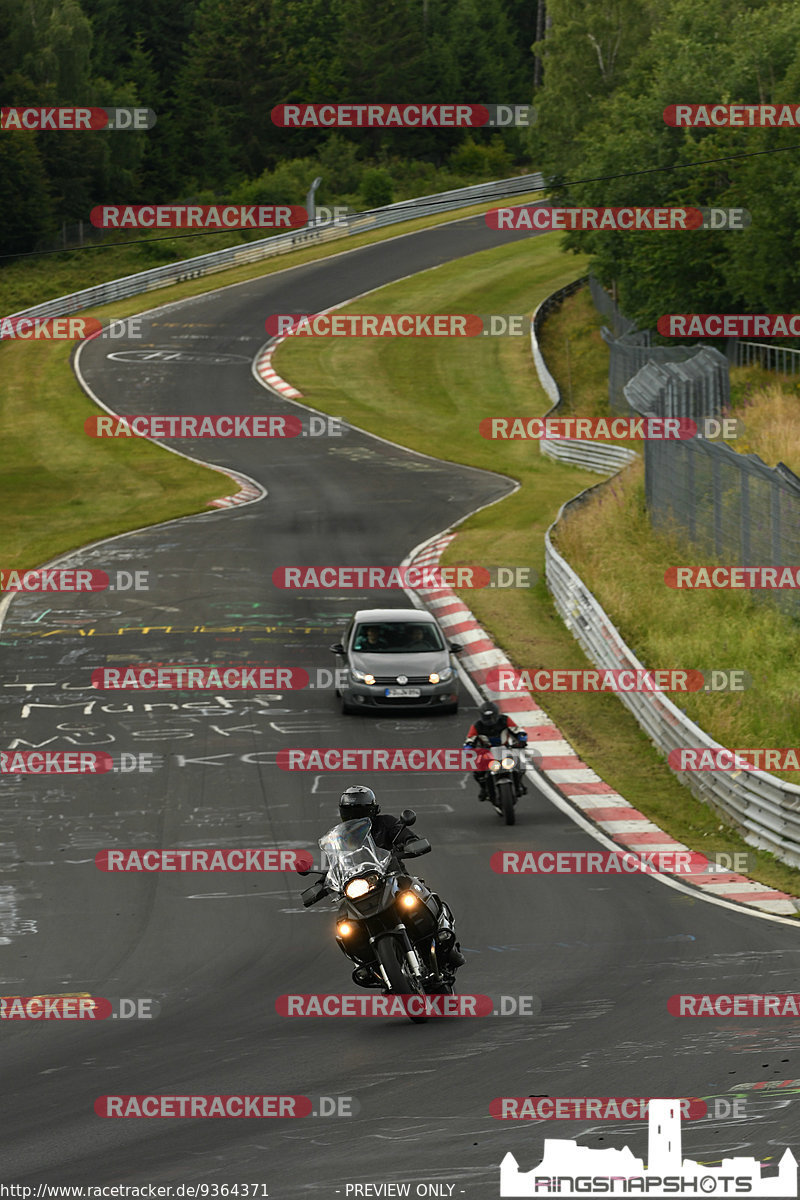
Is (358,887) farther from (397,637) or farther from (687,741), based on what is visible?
(397,637)

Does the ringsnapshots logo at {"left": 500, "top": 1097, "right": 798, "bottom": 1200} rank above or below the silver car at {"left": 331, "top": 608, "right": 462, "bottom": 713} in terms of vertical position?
above

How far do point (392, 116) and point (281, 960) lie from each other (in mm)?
96381

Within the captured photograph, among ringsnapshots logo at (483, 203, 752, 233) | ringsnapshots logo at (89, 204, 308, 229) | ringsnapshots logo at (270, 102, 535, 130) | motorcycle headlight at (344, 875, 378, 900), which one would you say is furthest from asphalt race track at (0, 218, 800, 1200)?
ringsnapshots logo at (270, 102, 535, 130)

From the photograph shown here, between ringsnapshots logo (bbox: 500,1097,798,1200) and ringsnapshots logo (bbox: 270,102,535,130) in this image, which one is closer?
ringsnapshots logo (bbox: 500,1097,798,1200)

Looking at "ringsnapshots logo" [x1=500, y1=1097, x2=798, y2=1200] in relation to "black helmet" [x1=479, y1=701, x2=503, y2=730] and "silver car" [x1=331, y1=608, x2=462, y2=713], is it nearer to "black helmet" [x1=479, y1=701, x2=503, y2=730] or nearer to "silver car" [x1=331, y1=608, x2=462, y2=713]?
"black helmet" [x1=479, y1=701, x2=503, y2=730]

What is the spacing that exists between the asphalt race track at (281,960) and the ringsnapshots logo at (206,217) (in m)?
58.2

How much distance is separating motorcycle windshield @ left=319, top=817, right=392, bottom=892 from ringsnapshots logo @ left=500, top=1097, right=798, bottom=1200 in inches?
122

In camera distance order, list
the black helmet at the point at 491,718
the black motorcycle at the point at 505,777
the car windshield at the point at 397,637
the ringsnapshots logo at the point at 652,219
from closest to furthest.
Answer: the black motorcycle at the point at 505,777 < the black helmet at the point at 491,718 < the car windshield at the point at 397,637 < the ringsnapshots logo at the point at 652,219

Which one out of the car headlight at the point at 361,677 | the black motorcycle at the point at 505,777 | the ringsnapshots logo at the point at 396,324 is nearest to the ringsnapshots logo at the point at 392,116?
the ringsnapshots logo at the point at 396,324

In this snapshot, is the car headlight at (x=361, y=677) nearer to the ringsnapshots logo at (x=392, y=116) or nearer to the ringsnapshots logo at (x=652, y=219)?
the ringsnapshots logo at (x=652, y=219)

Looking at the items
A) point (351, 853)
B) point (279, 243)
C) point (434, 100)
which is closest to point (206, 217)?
point (279, 243)

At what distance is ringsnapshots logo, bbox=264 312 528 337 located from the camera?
209 feet

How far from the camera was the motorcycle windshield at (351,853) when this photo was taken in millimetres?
10828

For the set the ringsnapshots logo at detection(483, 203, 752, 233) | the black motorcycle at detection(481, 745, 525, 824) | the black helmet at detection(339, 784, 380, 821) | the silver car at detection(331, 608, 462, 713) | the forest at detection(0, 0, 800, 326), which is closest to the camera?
the black helmet at detection(339, 784, 380, 821)
